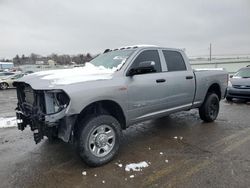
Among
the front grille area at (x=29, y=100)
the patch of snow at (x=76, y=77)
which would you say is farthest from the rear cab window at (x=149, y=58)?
the front grille area at (x=29, y=100)

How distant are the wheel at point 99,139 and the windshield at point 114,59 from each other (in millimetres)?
1086

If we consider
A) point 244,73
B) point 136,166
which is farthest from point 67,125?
point 244,73

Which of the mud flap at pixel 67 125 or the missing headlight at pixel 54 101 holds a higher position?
the missing headlight at pixel 54 101

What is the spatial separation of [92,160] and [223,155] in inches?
91.1

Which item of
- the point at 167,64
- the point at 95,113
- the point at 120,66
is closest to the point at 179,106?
the point at 167,64

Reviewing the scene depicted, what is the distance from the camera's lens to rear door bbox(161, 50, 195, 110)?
4906mm

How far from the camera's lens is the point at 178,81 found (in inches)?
199

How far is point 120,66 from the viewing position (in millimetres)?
4180

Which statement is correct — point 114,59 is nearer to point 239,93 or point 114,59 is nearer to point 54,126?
point 54,126

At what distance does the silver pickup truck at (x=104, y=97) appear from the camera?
3.41m

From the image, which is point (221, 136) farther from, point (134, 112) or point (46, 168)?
point (46, 168)

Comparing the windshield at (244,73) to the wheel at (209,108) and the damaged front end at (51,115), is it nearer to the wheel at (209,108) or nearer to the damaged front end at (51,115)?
the wheel at (209,108)

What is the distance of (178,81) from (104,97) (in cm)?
206

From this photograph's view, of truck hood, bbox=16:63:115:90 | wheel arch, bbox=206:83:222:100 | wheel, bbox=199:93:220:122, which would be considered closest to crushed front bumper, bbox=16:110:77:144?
truck hood, bbox=16:63:115:90
